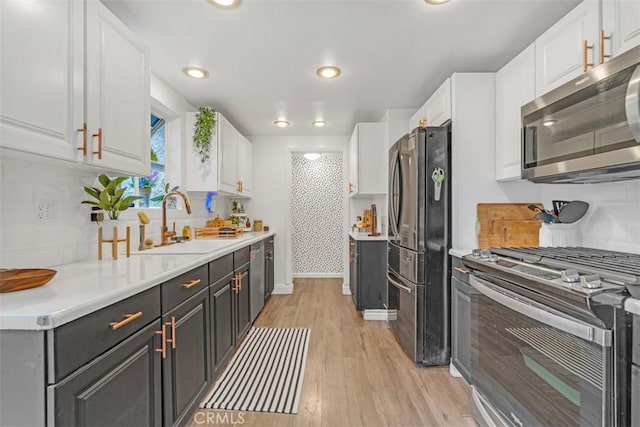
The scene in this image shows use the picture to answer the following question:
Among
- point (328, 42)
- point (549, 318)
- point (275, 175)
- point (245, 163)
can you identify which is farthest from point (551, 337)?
point (275, 175)

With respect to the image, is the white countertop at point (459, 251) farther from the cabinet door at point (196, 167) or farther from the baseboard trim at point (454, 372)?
the cabinet door at point (196, 167)

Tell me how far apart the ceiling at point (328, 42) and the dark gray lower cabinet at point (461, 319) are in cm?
153

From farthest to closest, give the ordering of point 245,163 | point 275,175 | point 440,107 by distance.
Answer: point 275,175 < point 245,163 < point 440,107

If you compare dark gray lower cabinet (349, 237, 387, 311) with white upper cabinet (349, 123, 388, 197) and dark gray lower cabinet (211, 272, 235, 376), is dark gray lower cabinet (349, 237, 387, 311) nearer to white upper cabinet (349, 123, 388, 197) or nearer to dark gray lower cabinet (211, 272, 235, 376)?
white upper cabinet (349, 123, 388, 197)

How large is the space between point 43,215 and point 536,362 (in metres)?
2.29

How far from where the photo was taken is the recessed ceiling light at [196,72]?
2.67m

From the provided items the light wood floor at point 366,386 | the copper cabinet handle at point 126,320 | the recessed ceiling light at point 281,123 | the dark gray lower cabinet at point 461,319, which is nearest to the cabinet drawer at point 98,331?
the copper cabinet handle at point 126,320

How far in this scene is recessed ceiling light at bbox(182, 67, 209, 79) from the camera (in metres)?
2.67

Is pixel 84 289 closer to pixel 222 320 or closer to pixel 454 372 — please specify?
pixel 222 320

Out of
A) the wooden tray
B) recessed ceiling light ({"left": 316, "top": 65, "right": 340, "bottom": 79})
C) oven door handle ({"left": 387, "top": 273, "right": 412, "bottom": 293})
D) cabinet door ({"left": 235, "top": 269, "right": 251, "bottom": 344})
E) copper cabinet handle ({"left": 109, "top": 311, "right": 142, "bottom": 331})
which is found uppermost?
recessed ceiling light ({"left": 316, "top": 65, "right": 340, "bottom": 79})

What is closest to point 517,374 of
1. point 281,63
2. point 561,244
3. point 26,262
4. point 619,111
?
point 561,244

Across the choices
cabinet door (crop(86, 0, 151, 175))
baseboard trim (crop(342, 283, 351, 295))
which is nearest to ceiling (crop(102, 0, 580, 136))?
cabinet door (crop(86, 0, 151, 175))

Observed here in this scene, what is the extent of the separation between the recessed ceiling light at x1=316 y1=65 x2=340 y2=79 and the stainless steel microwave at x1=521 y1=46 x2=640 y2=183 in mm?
1461

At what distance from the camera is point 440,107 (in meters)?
2.66
